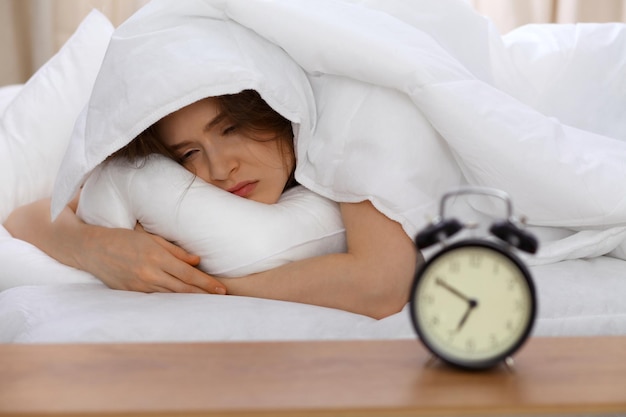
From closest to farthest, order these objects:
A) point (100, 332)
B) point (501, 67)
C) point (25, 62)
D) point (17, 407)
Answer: point (17, 407) < point (100, 332) < point (501, 67) < point (25, 62)

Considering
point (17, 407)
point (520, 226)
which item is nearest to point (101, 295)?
point (17, 407)

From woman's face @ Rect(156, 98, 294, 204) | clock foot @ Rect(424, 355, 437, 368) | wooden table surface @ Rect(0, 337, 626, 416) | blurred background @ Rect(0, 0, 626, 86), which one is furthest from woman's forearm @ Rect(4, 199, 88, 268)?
blurred background @ Rect(0, 0, 626, 86)

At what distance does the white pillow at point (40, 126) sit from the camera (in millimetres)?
1720

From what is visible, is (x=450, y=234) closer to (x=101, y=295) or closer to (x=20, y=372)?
(x=20, y=372)

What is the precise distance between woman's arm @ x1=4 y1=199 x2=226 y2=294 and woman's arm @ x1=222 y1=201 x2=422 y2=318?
0.29 feet

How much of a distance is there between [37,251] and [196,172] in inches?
11.6

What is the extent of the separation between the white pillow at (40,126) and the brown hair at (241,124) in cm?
36

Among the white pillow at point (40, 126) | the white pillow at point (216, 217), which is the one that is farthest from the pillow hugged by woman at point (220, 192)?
the white pillow at point (40, 126)

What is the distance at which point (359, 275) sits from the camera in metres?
1.27

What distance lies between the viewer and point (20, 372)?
765 millimetres

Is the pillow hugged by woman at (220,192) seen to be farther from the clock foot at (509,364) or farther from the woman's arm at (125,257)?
the clock foot at (509,364)

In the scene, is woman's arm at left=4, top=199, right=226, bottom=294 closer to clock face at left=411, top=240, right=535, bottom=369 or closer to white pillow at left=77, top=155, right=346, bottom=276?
white pillow at left=77, top=155, right=346, bottom=276

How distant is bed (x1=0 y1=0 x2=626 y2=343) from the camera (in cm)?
118

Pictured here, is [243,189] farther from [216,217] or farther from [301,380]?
[301,380]
